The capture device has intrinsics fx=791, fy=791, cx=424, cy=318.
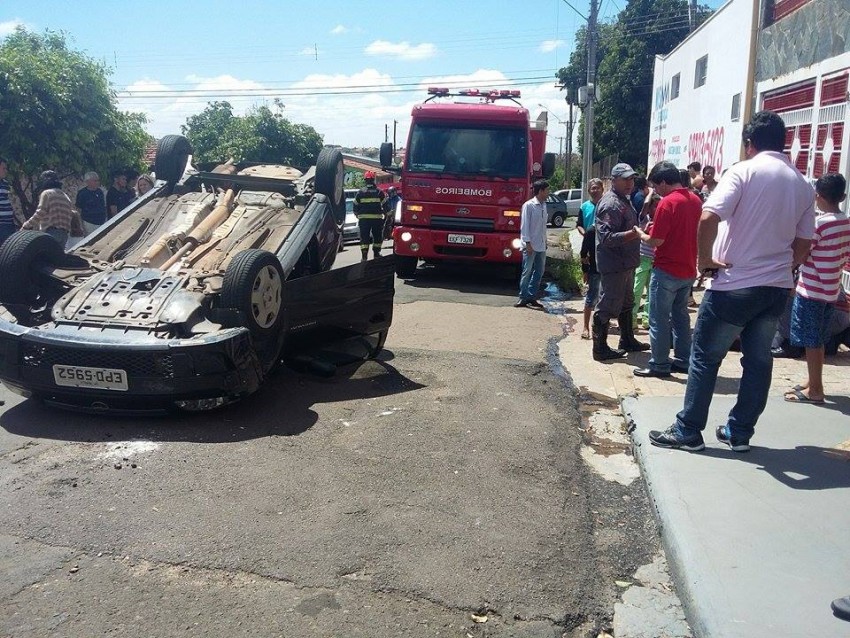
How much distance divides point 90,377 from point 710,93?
44.3 feet

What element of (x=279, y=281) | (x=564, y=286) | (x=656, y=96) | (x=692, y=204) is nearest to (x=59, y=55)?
(x=564, y=286)

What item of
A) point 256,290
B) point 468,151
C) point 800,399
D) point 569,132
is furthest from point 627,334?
point 569,132

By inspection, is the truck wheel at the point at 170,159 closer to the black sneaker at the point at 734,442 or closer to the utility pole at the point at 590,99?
the black sneaker at the point at 734,442

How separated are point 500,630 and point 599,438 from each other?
101 inches

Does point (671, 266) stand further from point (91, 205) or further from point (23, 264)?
point (91, 205)

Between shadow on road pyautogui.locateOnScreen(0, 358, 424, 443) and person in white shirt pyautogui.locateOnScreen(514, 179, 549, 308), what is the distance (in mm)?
4728

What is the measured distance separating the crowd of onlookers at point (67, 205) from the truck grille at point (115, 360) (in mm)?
3060

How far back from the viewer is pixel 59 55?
1359 centimetres

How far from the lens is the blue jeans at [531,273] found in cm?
1070

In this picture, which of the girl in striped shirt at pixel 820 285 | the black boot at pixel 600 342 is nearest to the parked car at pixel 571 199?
the black boot at pixel 600 342

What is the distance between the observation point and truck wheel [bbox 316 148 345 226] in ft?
24.0

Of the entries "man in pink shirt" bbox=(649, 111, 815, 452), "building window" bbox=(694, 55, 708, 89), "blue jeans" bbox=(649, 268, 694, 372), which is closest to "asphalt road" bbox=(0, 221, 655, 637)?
"man in pink shirt" bbox=(649, 111, 815, 452)

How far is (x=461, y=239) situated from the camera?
12328 mm

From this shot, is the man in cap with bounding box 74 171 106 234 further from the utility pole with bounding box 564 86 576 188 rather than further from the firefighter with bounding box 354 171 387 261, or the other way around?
the utility pole with bounding box 564 86 576 188
